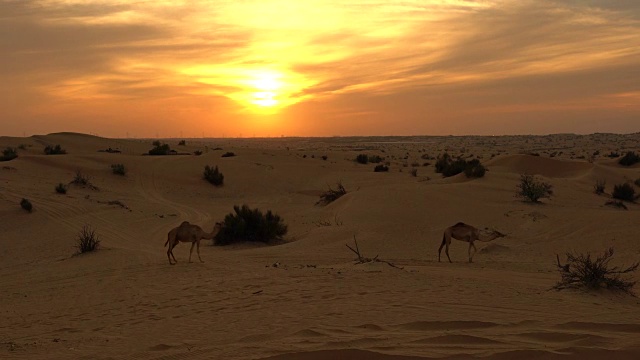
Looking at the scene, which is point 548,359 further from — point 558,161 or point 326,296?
point 558,161

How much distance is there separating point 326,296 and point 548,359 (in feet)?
14.7

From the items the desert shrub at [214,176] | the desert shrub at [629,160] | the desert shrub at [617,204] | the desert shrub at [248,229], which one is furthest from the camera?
the desert shrub at [629,160]

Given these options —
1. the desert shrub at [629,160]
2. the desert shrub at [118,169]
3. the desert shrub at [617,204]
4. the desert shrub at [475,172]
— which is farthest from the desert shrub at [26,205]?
the desert shrub at [629,160]

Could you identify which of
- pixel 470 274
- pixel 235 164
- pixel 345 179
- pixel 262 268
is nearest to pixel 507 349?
pixel 470 274

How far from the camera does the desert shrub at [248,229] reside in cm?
1983

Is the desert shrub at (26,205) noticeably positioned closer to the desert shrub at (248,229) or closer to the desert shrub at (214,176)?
the desert shrub at (248,229)

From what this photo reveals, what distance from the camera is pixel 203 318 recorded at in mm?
9367

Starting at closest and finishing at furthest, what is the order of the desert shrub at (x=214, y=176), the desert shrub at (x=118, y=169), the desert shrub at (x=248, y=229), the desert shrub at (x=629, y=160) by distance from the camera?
the desert shrub at (x=248, y=229), the desert shrub at (x=118, y=169), the desert shrub at (x=214, y=176), the desert shrub at (x=629, y=160)

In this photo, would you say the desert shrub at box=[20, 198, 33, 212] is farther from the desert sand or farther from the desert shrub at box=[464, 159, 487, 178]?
the desert shrub at box=[464, 159, 487, 178]

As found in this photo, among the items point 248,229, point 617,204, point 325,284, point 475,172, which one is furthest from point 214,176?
point 325,284

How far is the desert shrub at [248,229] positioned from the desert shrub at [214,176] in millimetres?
19731

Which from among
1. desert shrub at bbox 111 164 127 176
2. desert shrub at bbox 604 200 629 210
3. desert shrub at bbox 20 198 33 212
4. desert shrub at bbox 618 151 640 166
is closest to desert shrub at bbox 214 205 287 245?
desert shrub at bbox 20 198 33 212

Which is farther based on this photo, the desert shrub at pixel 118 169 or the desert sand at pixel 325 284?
the desert shrub at pixel 118 169

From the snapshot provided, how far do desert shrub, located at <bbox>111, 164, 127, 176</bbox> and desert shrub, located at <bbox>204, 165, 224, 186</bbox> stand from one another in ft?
16.9
